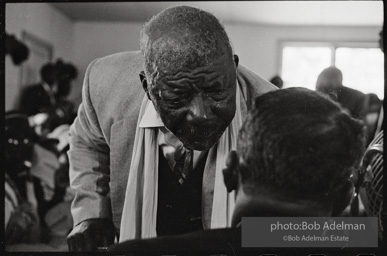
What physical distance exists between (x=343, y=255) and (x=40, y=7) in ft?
4.53

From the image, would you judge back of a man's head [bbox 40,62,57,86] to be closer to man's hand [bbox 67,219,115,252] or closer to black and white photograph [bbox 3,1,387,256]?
black and white photograph [bbox 3,1,387,256]

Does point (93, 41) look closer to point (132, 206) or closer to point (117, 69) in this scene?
point (117, 69)

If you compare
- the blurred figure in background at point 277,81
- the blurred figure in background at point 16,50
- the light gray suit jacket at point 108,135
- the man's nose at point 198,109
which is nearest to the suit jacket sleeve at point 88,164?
the light gray suit jacket at point 108,135

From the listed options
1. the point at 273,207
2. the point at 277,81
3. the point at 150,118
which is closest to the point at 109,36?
the point at 150,118

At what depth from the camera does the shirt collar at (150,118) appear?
1663 mm

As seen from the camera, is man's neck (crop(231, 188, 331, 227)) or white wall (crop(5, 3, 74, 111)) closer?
man's neck (crop(231, 188, 331, 227))

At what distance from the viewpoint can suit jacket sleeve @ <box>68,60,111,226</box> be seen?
1.73 meters

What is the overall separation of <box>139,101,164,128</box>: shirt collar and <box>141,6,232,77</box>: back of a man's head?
0.14 m

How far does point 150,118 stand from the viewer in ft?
5.50

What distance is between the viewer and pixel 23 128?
1770 mm

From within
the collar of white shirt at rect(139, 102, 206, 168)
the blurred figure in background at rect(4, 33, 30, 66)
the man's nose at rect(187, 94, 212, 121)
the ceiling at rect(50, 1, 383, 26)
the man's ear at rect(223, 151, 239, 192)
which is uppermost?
the ceiling at rect(50, 1, 383, 26)

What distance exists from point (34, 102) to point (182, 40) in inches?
24.2

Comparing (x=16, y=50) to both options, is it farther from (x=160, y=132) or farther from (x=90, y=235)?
(x=90, y=235)

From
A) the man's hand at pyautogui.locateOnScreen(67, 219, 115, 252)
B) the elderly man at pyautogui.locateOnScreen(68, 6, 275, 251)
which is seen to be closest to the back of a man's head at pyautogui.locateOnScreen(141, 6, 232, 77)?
the elderly man at pyautogui.locateOnScreen(68, 6, 275, 251)
